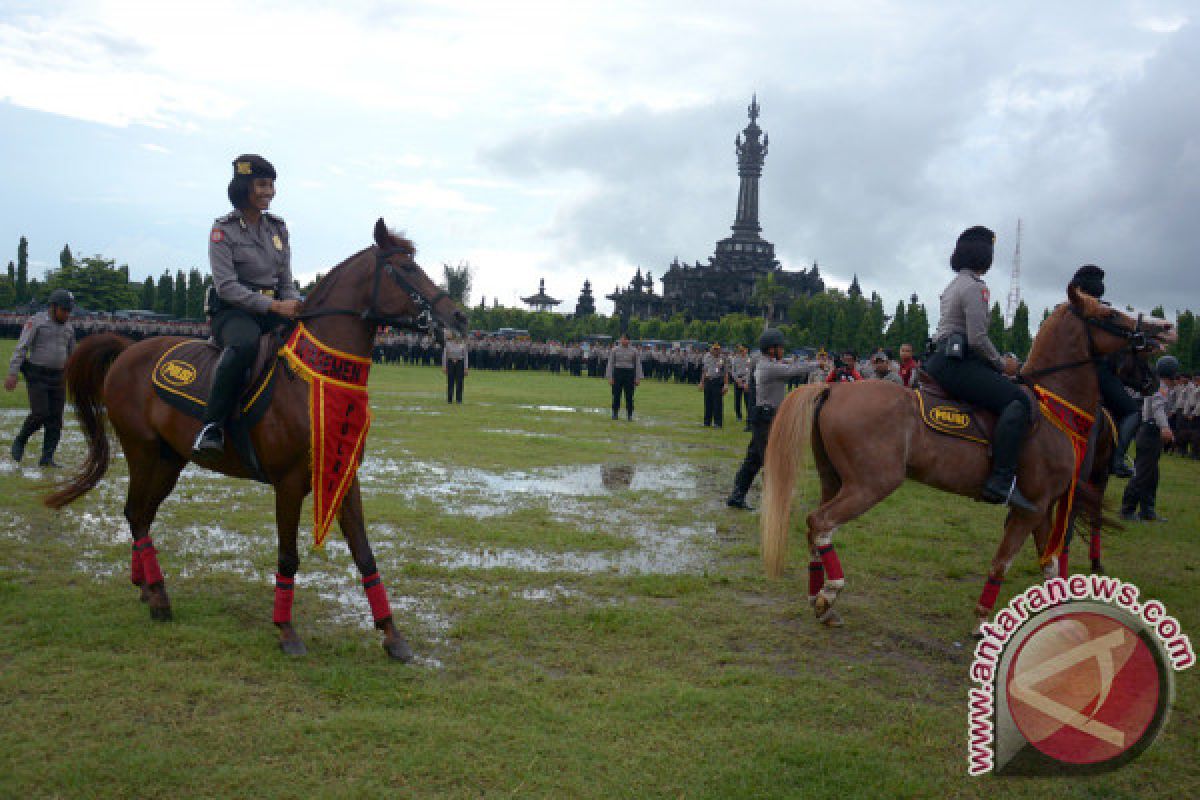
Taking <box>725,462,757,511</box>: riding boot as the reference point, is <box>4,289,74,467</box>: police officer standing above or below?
above

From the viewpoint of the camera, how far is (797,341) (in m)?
85.4

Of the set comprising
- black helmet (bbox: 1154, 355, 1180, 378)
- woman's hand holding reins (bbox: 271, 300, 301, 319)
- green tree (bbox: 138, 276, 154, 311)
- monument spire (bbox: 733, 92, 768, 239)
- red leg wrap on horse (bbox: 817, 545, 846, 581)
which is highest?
monument spire (bbox: 733, 92, 768, 239)

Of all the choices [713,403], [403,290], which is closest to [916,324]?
[713,403]

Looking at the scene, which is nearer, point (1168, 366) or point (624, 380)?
point (1168, 366)

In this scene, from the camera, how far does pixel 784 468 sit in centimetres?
669

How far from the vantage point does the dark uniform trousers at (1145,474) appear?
38.3 ft

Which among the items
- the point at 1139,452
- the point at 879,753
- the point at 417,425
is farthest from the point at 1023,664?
the point at 417,425

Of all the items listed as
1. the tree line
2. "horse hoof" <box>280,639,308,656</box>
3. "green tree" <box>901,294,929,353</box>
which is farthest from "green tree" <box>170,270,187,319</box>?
"horse hoof" <box>280,639,308,656</box>

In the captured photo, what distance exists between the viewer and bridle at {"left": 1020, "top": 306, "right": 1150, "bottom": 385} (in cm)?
646

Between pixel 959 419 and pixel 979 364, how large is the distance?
485mm

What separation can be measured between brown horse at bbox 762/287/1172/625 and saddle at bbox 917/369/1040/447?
6cm

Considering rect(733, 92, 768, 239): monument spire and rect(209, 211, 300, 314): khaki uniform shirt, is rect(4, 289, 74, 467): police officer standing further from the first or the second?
rect(733, 92, 768, 239): monument spire

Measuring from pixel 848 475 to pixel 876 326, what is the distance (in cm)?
7738

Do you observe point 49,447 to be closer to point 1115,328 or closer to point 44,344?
point 44,344
